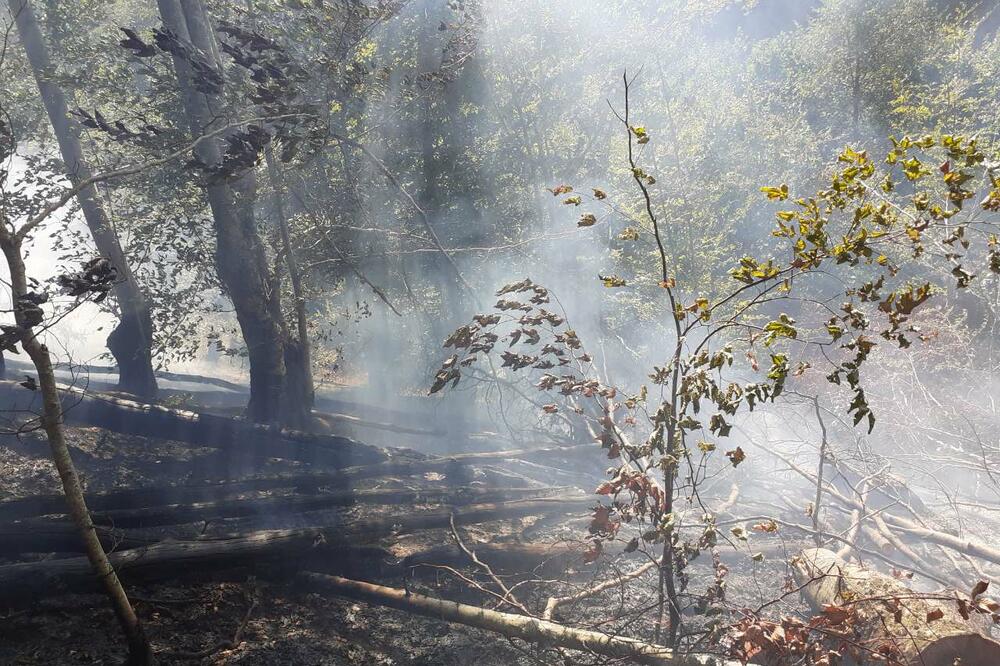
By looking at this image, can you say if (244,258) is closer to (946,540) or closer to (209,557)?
(209,557)

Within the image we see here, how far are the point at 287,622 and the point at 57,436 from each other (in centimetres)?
233

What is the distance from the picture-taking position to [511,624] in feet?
13.3

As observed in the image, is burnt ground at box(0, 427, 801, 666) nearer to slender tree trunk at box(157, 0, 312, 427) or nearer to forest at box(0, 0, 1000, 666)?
forest at box(0, 0, 1000, 666)

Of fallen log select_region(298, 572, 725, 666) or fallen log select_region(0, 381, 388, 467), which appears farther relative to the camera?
fallen log select_region(0, 381, 388, 467)

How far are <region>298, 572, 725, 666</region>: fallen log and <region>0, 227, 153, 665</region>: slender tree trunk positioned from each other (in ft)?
5.84

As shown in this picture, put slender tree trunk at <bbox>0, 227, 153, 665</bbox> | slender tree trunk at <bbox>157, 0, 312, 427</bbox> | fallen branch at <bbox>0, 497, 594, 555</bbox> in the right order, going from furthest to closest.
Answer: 1. slender tree trunk at <bbox>157, 0, 312, 427</bbox>
2. fallen branch at <bbox>0, 497, 594, 555</bbox>
3. slender tree trunk at <bbox>0, 227, 153, 665</bbox>

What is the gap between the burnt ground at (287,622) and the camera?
3766 millimetres

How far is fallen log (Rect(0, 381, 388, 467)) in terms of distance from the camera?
7.80 m

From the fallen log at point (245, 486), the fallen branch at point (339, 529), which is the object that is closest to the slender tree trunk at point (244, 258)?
the fallen log at point (245, 486)

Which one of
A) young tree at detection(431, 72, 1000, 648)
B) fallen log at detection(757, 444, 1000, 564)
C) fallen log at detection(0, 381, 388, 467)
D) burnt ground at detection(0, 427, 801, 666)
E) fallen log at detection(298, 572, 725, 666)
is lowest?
burnt ground at detection(0, 427, 801, 666)

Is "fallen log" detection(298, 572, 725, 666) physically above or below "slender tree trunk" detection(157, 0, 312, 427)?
below

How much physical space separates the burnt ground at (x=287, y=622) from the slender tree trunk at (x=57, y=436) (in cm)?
46

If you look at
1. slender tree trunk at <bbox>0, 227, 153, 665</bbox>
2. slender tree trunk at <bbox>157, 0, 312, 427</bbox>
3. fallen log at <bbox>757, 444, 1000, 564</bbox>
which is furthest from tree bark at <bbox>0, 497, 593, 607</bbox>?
fallen log at <bbox>757, 444, 1000, 564</bbox>

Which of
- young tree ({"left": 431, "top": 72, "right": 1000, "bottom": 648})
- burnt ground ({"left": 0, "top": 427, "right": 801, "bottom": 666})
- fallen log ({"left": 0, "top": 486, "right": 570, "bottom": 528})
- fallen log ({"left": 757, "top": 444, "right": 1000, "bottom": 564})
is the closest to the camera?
young tree ({"left": 431, "top": 72, "right": 1000, "bottom": 648})
